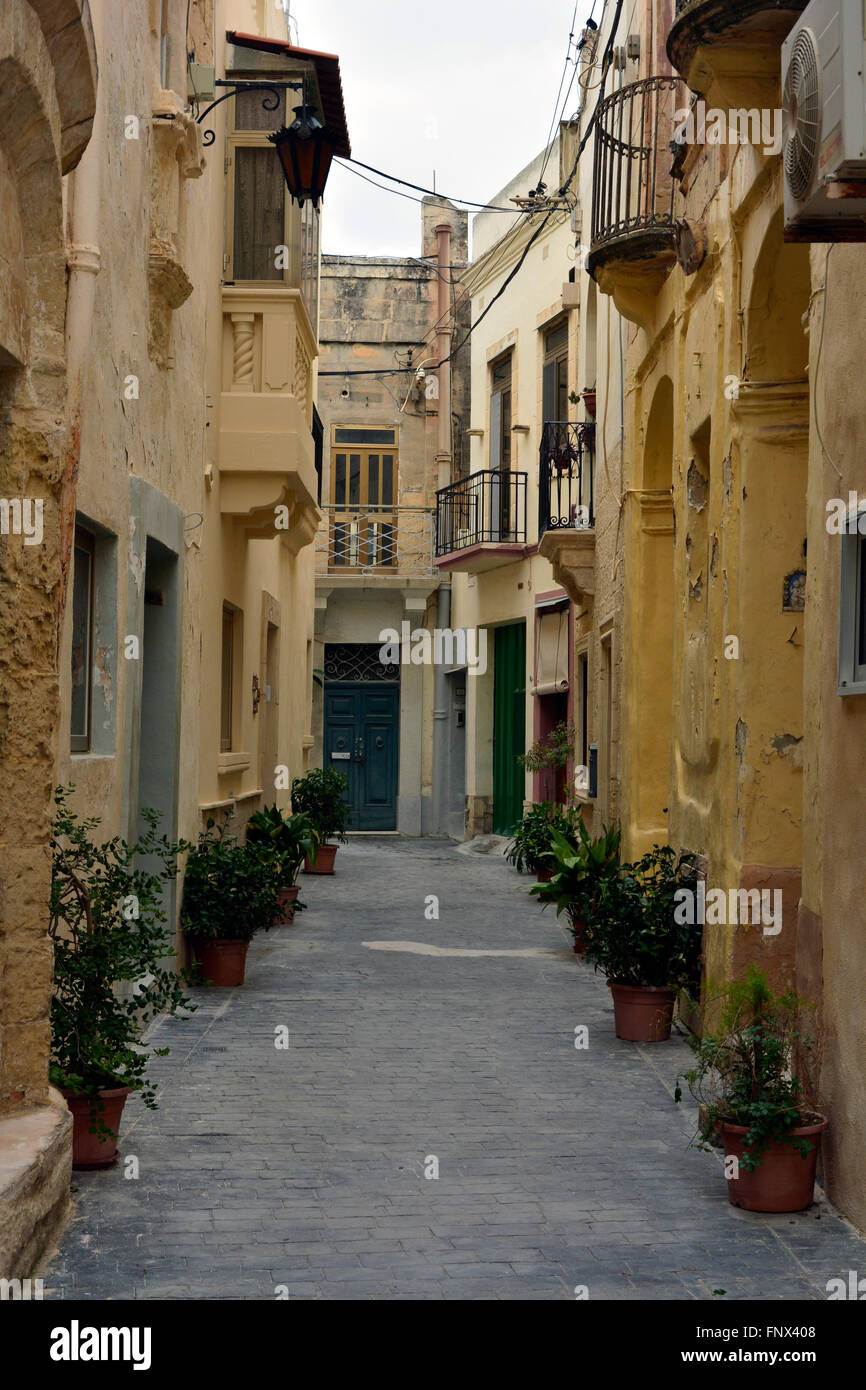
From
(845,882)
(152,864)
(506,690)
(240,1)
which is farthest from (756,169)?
(506,690)

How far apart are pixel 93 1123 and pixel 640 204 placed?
24.3ft

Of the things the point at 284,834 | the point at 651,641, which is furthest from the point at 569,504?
the point at 651,641

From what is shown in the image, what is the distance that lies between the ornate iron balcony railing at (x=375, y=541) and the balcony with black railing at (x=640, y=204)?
1489 cm

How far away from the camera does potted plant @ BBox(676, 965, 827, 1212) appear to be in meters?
5.14

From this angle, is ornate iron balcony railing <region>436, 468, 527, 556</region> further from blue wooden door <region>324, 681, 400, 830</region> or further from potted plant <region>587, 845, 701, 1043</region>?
potted plant <region>587, 845, 701, 1043</region>

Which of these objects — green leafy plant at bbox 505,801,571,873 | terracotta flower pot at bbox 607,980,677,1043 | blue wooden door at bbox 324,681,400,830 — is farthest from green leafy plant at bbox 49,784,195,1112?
blue wooden door at bbox 324,681,400,830

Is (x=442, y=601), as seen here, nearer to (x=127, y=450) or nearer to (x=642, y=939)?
(x=642, y=939)

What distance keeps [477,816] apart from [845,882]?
1757cm

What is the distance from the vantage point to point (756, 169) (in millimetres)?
6809

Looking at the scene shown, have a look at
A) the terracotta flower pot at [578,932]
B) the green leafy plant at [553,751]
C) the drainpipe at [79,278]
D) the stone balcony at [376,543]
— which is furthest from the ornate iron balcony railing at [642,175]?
the stone balcony at [376,543]

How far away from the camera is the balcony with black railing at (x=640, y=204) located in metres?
9.55

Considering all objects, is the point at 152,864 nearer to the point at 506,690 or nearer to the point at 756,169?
the point at 756,169

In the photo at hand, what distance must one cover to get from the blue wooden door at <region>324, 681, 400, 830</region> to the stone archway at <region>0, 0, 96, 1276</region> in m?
20.7

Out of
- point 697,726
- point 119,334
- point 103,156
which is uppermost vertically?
point 103,156
